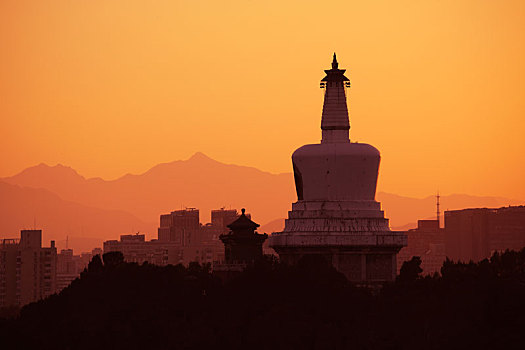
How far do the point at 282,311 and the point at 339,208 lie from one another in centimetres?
1413

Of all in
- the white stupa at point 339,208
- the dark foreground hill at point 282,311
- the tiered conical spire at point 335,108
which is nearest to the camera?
the dark foreground hill at point 282,311

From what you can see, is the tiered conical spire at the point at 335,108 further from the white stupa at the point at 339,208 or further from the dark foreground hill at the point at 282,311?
the dark foreground hill at the point at 282,311

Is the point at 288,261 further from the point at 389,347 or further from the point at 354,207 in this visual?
the point at 389,347

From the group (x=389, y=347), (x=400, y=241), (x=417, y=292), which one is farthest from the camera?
(x=400, y=241)

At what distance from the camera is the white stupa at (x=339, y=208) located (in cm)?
10644

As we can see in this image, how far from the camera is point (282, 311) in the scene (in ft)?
311

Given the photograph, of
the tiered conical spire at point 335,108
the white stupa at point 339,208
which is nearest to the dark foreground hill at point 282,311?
the white stupa at point 339,208

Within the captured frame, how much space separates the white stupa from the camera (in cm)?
10644

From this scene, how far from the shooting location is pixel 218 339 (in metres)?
93.5

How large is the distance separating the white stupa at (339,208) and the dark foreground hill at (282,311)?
8.61 ft

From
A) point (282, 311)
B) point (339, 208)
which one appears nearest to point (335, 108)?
point (339, 208)

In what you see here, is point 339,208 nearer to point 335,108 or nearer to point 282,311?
point 335,108

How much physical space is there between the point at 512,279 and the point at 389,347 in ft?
36.1

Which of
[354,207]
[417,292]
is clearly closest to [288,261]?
[354,207]
